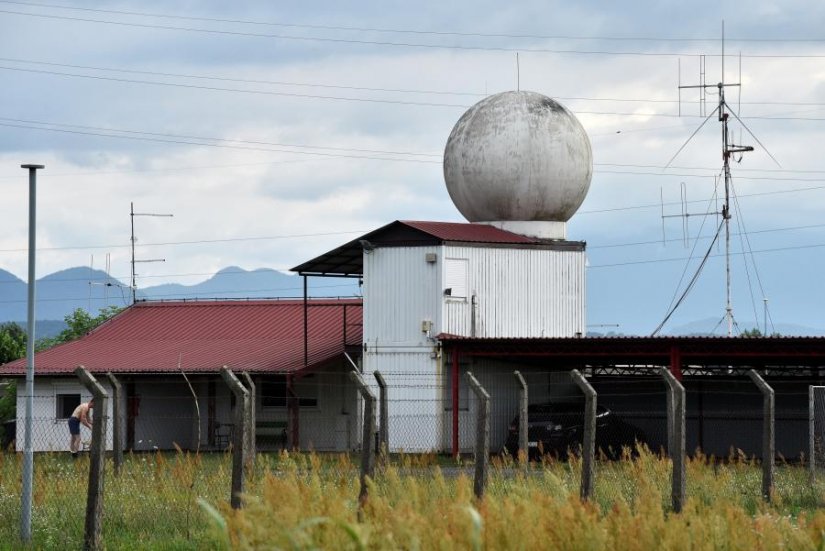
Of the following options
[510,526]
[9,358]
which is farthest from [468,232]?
[9,358]

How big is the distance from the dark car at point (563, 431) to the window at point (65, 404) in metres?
13.6

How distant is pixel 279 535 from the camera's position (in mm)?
9633

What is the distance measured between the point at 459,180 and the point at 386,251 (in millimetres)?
3777

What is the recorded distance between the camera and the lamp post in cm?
1546

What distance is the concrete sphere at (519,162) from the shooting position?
3903cm

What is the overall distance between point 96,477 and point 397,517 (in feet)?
19.2

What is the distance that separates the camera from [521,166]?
3894cm

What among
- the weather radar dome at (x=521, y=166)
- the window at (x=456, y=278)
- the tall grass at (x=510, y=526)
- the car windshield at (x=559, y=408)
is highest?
the weather radar dome at (x=521, y=166)

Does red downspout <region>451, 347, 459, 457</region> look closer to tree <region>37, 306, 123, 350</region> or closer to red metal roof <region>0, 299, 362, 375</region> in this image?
red metal roof <region>0, 299, 362, 375</region>

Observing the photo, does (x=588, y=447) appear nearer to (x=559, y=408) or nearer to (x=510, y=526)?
(x=510, y=526)

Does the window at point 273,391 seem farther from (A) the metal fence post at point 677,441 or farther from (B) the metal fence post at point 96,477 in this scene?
(B) the metal fence post at point 96,477

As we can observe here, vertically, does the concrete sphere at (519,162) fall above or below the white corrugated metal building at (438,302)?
above

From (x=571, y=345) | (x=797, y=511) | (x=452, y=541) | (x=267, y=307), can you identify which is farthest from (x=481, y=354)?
(x=452, y=541)

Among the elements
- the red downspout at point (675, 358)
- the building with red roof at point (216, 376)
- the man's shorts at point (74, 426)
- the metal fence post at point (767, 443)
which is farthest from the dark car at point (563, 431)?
the metal fence post at point (767, 443)
